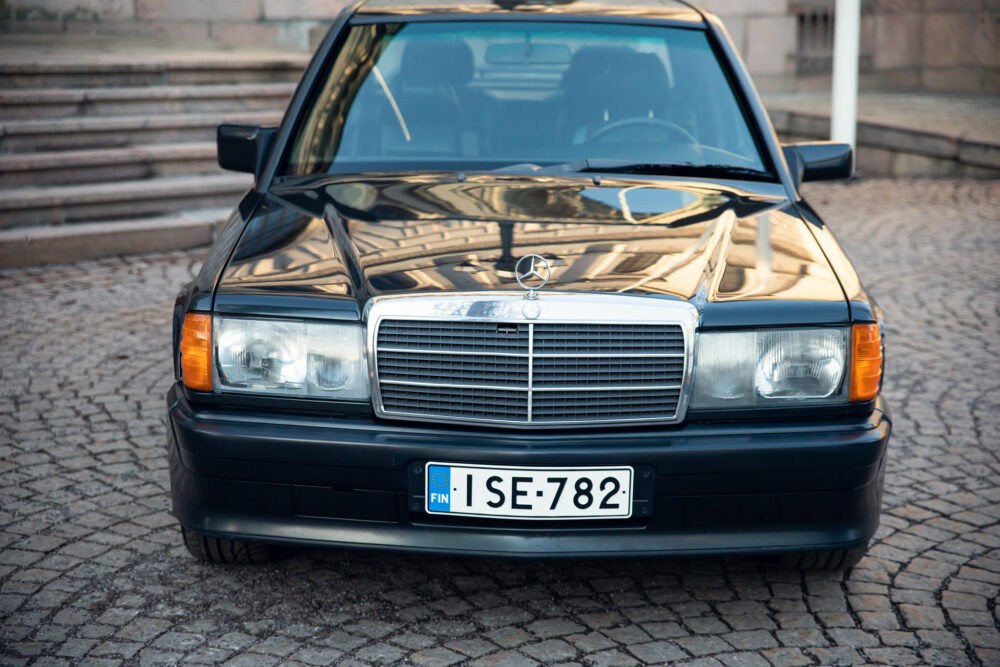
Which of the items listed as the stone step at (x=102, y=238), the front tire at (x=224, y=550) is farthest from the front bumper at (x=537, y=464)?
the stone step at (x=102, y=238)

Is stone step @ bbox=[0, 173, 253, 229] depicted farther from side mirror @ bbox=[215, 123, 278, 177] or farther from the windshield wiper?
the windshield wiper

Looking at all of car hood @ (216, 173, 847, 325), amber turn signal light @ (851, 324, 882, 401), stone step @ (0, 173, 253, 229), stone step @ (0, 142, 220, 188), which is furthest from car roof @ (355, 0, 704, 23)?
stone step @ (0, 142, 220, 188)

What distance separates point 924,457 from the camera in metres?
4.39

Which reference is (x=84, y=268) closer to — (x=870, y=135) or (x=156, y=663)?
(x=156, y=663)

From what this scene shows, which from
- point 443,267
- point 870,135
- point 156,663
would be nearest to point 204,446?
point 156,663

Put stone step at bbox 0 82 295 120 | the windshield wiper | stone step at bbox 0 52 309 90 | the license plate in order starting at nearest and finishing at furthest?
the license plate, the windshield wiper, stone step at bbox 0 82 295 120, stone step at bbox 0 52 309 90

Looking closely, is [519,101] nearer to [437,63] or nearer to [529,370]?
[437,63]

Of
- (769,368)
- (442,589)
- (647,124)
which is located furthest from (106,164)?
(769,368)

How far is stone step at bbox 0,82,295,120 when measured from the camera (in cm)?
865

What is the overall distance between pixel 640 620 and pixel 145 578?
1.43 metres

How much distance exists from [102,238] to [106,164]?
1.09 meters

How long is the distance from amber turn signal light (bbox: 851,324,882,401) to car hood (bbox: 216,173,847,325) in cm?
7

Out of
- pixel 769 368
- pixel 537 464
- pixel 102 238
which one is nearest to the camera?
pixel 537 464

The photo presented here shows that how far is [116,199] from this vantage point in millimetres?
8141
